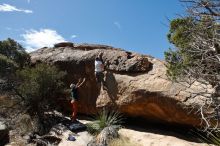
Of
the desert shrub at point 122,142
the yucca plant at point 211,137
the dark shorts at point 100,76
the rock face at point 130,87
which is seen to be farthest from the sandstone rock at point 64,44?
the yucca plant at point 211,137

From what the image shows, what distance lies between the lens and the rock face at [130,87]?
1570 centimetres

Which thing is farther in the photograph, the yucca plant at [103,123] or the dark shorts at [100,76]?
the dark shorts at [100,76]

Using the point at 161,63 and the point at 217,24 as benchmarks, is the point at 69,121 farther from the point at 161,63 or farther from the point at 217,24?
the point at 217,24

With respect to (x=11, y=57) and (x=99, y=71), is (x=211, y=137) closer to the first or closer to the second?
(x=99, y=71)

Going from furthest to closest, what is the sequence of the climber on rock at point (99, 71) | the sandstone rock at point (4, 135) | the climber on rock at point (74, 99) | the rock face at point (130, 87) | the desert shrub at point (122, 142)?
the climber on rock at point (99, 71)
the climber on rock at point (74, 99)
the sandstone rock at point (4, 135)
the rock face at point (130, 87)
the desert shrub at point (122, 142)

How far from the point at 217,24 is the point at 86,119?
12.1m

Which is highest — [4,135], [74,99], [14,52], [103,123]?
[14,52]

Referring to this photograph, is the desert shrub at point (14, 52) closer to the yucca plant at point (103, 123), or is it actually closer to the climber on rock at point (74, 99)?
the climber on rock at point (74, 99)

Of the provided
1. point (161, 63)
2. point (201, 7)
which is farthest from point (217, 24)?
point (161, 63)

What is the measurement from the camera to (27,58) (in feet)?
69.9

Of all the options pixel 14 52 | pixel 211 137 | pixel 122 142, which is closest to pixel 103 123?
pixel 122 142

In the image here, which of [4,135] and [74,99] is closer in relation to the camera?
[4,135]

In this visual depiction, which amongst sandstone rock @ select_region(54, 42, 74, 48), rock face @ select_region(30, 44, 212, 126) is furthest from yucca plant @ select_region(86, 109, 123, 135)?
sandstone rock @ select_region(54, 42, 74, 48)

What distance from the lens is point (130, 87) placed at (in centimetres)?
1716
